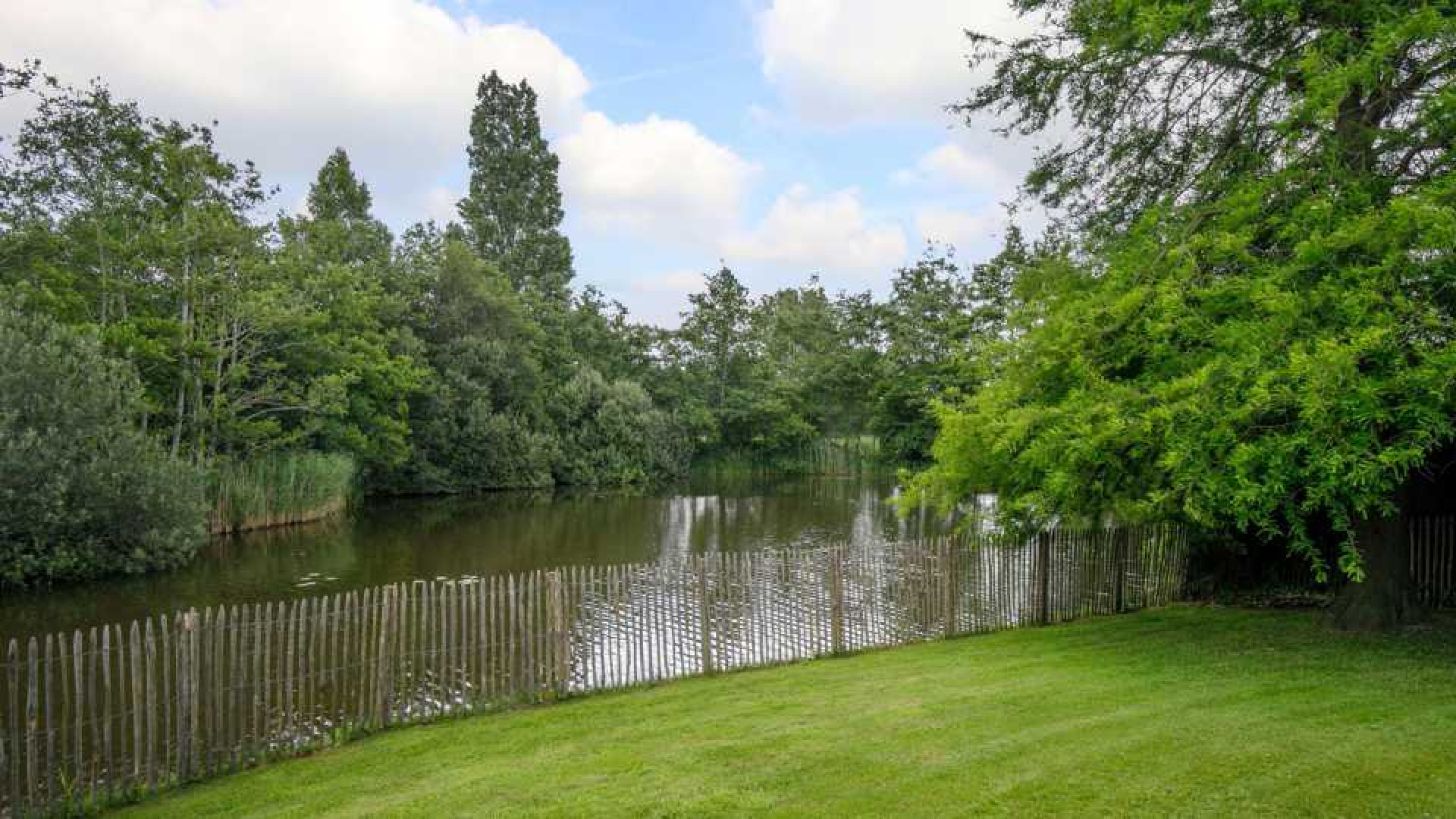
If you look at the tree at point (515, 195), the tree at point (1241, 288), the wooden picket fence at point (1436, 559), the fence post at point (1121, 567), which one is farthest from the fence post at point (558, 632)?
the tree at point (515, 195)

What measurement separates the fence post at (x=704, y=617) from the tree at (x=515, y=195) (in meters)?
46.4

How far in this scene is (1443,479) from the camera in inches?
538

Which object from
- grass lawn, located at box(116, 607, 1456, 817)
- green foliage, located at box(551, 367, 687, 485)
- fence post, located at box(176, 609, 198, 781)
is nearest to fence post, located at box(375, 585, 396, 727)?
grass lawn, located at box(116, 607, 1456, 817)

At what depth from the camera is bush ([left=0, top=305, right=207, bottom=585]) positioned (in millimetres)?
18781

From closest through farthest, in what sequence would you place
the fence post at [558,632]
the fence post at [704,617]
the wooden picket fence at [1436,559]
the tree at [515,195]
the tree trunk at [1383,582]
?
the fence post at [558,632]
the tree trunk at [1383,582]
the fence post at [704,617]
the wooden picket fence at [1436,559]
the tree at [515,195]

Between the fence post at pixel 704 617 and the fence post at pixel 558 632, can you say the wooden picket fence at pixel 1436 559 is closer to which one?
the fence post at pixel 704 617

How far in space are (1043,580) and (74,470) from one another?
63.6ft

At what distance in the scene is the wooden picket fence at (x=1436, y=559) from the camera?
13.1m

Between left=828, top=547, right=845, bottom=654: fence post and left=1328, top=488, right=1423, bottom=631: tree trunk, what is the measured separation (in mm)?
5903

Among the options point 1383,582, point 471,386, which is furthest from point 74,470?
point 471,386

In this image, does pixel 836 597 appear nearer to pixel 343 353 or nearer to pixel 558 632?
pixel 558 632

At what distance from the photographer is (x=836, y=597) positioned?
1242cm

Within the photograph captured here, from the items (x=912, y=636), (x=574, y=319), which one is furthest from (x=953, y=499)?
(x=574, y=319)

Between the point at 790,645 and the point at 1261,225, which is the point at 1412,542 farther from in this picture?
the point at 790,645
